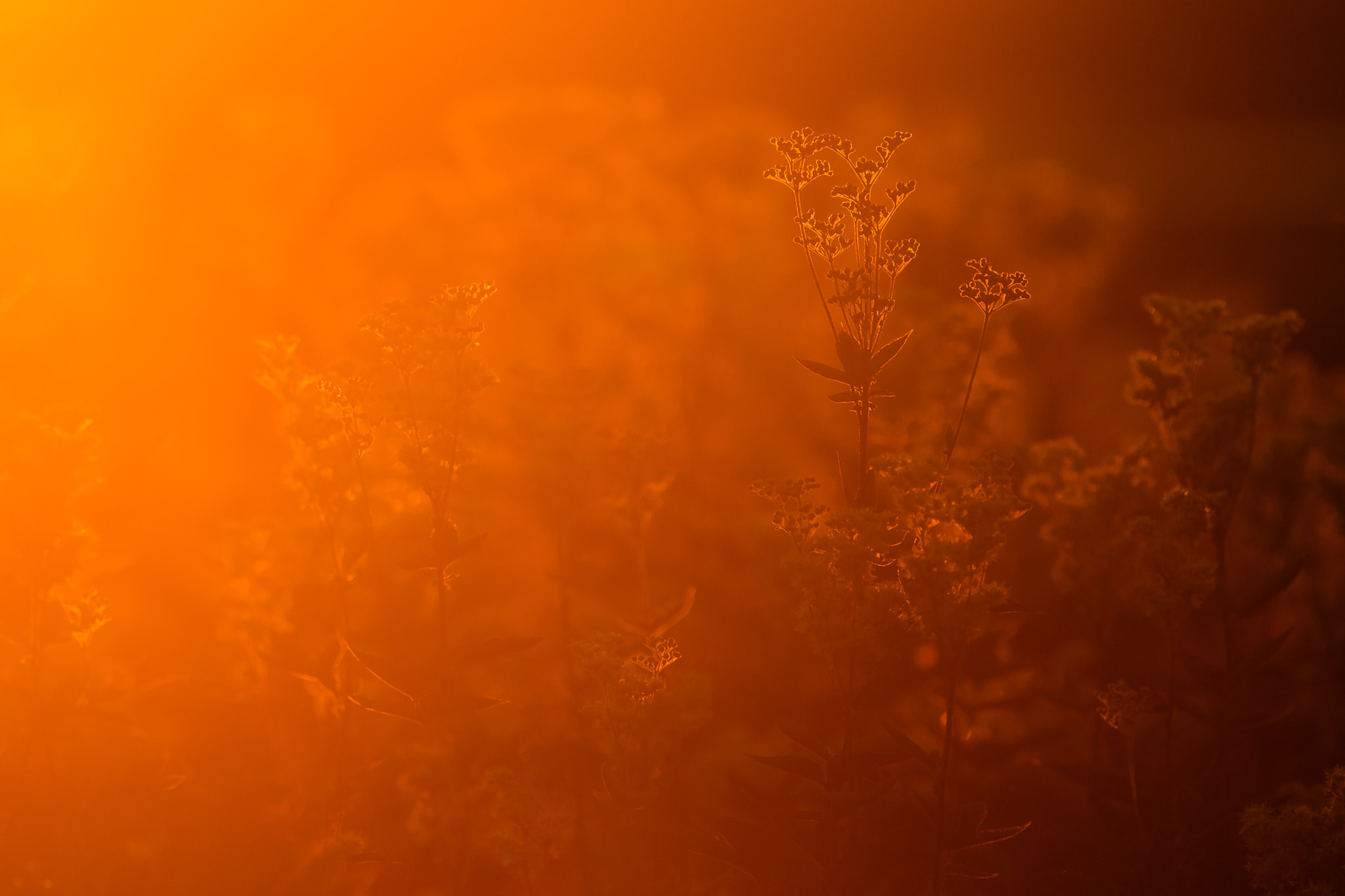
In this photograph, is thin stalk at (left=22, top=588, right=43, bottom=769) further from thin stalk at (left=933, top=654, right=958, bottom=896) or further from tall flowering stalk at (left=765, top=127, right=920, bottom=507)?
thin stalk at (left=933, top=654, right=958, bottom=896)

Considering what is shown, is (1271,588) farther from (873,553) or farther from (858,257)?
(858,257)

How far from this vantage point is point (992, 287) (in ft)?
5.03

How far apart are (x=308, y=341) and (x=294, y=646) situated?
0.96 metres

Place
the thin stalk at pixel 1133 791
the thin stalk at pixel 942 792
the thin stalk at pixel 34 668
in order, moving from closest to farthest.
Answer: the thin stalk at pixel 942 792
the thin stalk at pixel 1133 791
the thin stalk at pixel 34 668

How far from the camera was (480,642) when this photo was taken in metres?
1.52

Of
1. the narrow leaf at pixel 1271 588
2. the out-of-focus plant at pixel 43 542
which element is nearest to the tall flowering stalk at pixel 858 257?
the narrow leaf at pixel 1271 588

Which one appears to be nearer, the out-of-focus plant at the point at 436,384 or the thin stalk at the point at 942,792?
the thin stalk at the point at 942,792

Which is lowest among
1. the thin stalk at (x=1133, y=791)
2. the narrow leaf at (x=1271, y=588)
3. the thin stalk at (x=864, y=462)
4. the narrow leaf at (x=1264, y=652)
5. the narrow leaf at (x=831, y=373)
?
the thin stalk at (x=1133, y=791)

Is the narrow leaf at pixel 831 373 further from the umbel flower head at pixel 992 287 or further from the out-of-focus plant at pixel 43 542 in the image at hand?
the out-of-focus plant at pixel 43 542

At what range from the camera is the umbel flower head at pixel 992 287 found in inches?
60.0

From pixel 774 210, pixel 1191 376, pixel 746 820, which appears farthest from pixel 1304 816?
pixel 774 210

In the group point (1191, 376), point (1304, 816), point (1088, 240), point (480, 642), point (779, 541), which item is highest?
point (1088, 240)

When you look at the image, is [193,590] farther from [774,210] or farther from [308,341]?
[774,210]

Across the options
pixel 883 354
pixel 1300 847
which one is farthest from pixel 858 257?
pixel 1300 847
